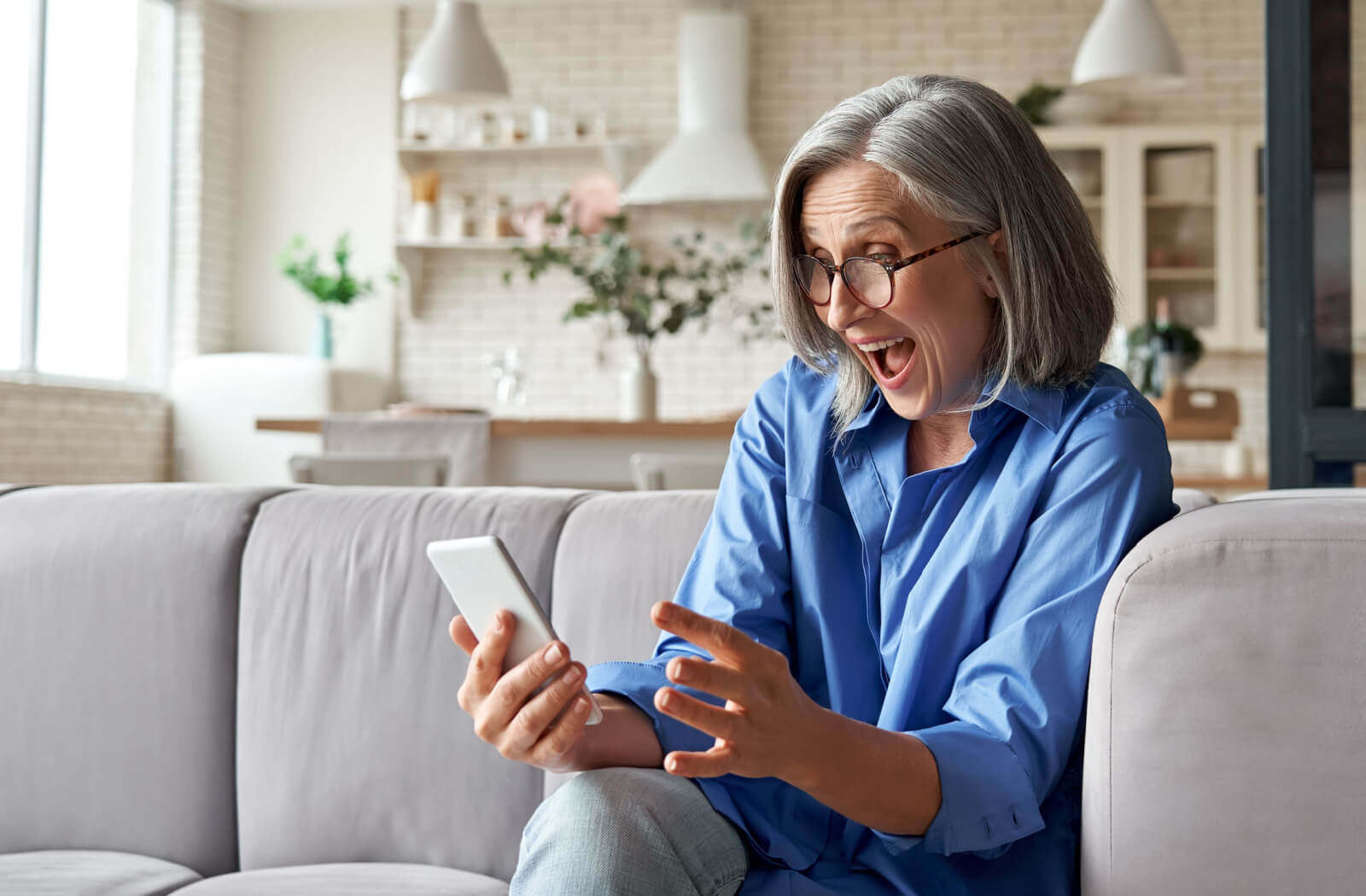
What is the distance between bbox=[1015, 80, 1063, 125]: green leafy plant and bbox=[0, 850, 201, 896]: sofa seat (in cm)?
574

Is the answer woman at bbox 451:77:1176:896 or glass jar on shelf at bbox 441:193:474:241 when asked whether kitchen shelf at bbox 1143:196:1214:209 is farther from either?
woman at bbox 451:77:1176:896

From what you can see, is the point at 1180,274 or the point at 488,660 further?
the point at 1180,274

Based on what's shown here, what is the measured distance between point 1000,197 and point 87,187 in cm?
630

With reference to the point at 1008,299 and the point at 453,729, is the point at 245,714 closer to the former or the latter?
the point at 453,729

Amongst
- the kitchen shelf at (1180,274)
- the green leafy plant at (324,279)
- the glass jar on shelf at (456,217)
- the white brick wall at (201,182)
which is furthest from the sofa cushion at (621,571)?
the white brick wall at (201,182)

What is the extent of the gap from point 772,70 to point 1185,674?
638 centimetres

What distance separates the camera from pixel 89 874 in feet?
5.53

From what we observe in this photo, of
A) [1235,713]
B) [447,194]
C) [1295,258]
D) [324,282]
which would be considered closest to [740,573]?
[1235,713]

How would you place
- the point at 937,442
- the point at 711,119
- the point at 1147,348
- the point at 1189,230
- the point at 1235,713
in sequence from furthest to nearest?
the point at 711,119 < the point at 1189,230 < the point at 1147,348 < the point at 937,442 < the point at 1235,713

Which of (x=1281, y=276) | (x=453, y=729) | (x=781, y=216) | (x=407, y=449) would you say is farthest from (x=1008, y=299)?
(x=407, y=449)

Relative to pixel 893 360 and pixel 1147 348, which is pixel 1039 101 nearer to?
pixel 1147 348

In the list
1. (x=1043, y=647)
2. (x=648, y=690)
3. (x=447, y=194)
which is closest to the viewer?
(x=1043, y=647)

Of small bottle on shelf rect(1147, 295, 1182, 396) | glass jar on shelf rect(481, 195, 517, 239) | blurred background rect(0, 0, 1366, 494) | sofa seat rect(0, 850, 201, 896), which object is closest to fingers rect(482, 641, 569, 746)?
sofa seat rect(0, 850, 201, 896)

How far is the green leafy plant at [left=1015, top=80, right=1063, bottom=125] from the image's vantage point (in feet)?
21.7
